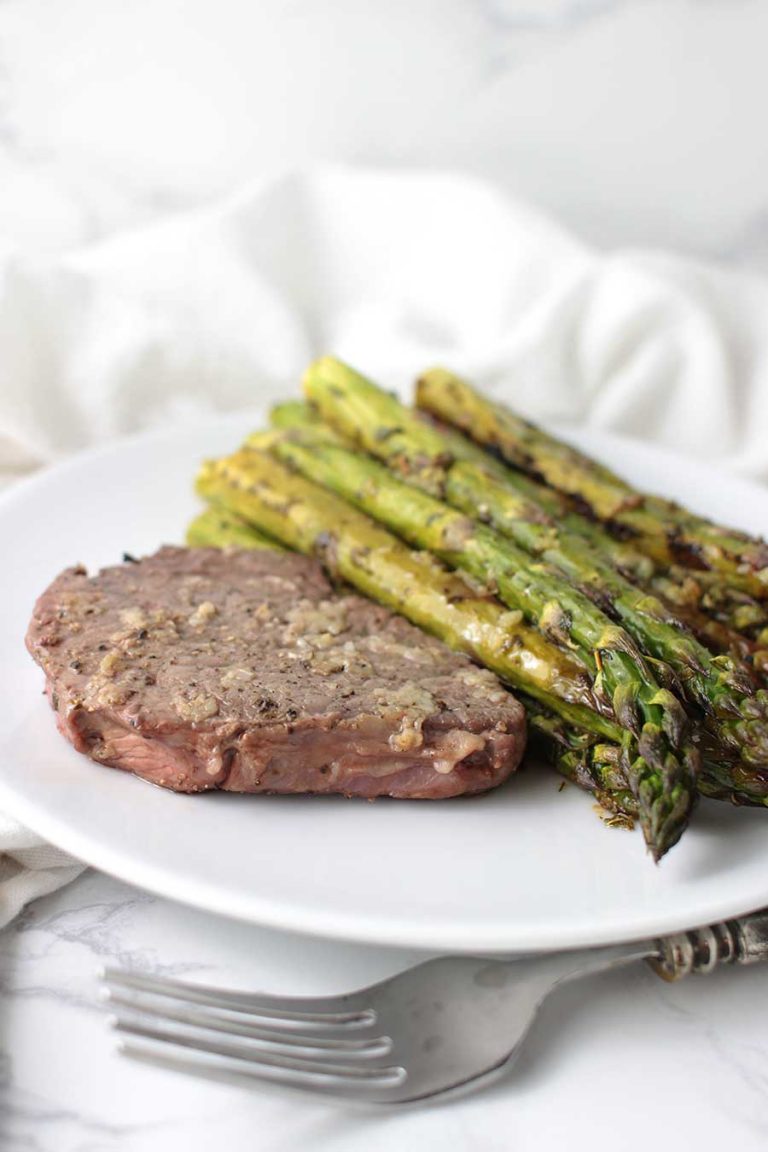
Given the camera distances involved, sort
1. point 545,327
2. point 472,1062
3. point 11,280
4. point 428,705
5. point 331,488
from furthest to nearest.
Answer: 1. point 545,327
2. point 11,280
3. point 331,488
4. point 428,705
5. point 472,1062

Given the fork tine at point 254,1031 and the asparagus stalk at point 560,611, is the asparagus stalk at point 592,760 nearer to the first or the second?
the asparagus stalk at point 560,611

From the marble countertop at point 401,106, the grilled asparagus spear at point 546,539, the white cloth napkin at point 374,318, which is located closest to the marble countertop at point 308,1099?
the grilled asparagus spear at point 546,539

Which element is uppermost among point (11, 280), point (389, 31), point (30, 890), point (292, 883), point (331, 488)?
point (389, 31)

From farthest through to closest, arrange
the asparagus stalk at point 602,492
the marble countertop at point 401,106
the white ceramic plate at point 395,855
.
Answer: the marble countertop at point 401,106 < the asparagus stalk at point 602,492 < the white ceramic plate at point 395,855

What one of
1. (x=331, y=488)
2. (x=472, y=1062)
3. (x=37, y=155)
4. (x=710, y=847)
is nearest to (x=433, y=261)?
(x=331, y=488)

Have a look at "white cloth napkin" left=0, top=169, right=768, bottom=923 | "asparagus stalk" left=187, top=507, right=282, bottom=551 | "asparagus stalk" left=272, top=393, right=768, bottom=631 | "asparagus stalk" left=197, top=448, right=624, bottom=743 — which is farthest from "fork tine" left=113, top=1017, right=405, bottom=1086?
"white cloth napkin" left=0, top=169, right=768, bottom=923

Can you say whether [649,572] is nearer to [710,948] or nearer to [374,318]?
[710,948]

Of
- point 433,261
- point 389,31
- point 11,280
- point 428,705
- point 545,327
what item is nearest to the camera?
point 428,705

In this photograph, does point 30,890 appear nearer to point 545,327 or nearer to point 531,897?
point 531,897

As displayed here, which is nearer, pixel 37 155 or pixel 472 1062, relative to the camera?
pixel 472 1062
